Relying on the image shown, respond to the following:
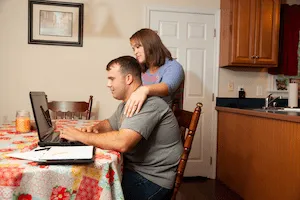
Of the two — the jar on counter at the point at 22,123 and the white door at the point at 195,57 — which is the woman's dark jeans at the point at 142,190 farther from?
the white door at the point at 195,57

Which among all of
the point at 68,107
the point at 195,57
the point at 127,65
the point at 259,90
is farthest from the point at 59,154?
the point at 259,90

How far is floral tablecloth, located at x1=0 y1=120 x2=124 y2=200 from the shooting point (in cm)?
83

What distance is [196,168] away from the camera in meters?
3.35

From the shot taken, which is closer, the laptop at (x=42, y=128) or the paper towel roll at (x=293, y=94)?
the laptop at (x=42, y=128)

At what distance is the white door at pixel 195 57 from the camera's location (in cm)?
320

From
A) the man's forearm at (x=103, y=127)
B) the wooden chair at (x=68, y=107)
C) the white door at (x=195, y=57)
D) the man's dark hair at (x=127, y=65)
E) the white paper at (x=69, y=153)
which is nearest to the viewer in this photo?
the white paper at (x=69, y=153)

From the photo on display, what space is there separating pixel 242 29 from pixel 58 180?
8.92ft

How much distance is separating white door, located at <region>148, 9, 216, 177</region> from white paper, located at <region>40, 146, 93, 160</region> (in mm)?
2300

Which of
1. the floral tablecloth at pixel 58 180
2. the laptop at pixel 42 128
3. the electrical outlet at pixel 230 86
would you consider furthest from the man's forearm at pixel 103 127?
the electrical outlet at pixel 230 86

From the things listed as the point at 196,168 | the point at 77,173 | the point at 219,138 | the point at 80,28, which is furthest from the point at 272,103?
the point at 77,173

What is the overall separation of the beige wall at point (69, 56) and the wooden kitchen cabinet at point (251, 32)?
0.56 m

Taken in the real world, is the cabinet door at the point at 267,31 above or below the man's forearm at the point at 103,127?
above

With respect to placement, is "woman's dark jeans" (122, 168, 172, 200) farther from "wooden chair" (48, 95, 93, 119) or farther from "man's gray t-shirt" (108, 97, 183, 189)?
"wooden chair" (48, 95, 93, 119)

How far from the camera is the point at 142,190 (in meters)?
1.32
